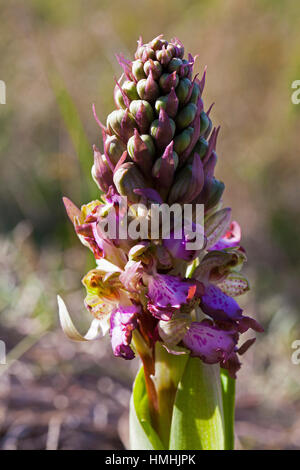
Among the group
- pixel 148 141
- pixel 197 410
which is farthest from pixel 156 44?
pixel 197 410

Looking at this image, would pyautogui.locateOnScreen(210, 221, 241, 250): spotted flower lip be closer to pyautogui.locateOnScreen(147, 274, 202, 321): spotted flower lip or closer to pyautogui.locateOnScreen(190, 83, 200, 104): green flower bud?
pyautogui.locateOnScreen(147, 274, 202, 321): spotted flower lip

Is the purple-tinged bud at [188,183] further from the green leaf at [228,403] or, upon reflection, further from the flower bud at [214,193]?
the green leaf at [228,403]

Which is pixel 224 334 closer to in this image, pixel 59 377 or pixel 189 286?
pixel 189 286

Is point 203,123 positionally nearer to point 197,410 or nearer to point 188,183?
point 188,183

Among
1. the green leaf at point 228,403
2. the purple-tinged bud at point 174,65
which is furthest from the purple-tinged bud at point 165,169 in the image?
the green leaf at point 228,403

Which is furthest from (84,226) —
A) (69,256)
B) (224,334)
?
(69,256)
